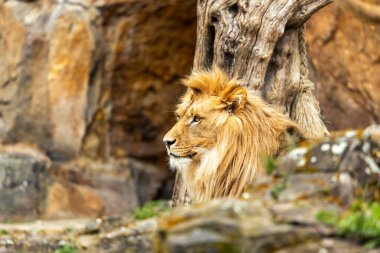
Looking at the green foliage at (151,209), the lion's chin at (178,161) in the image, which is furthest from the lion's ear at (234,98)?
the green foliage at (151,209)

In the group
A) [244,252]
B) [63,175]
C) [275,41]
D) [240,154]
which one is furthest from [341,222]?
[63,175]

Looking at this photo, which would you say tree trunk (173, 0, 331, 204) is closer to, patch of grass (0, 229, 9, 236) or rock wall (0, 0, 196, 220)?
patch of grass (0, 229, 9, 236)

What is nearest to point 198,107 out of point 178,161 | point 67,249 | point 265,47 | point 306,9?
point 178,161

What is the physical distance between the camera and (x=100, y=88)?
12.3m

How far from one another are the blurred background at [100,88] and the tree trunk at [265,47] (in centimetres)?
309

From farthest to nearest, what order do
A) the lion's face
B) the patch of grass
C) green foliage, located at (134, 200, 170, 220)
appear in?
green foliage, located at (134, 200, 170, 220) → the patch of grass → the lion's face

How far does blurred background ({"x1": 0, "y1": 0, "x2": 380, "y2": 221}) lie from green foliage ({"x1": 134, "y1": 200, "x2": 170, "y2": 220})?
0.57 metres

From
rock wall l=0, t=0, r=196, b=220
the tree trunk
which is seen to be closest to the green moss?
the tree trunk

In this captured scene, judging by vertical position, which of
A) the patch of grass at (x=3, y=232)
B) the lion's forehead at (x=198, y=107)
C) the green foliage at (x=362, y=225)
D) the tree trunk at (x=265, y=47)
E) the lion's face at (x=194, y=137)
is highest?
the tree trunk at (x=265, y=47)

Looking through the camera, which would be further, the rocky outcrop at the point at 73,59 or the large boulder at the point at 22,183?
the rocky outcrop at the point at 73,59

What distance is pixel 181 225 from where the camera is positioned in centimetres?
498

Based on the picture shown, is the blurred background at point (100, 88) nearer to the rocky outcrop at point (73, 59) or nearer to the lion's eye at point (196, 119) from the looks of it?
the rocky outcrop at point (73, 59)

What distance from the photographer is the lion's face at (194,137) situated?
7.86m

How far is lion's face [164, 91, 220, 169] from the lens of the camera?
25.8ft
